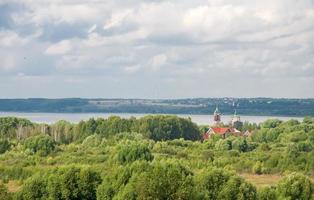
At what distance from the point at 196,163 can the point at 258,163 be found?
8.64 m

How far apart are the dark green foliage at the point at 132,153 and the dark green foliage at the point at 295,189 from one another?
2931cm

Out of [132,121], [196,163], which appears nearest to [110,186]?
[196,163]

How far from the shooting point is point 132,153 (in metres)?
73.1

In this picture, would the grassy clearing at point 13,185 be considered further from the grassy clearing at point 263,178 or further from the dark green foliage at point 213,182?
the dark green foliage at point 213,182

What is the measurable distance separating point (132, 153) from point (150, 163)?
23067mm

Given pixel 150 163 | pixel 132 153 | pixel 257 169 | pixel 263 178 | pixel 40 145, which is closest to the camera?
pixel 150 163

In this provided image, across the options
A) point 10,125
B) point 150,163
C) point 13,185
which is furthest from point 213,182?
point 10,125

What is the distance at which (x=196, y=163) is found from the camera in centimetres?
7312

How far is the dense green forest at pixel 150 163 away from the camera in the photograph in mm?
42719

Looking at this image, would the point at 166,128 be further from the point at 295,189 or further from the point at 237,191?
the point at 237,191

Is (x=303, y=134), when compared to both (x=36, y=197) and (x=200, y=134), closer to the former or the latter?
(x=200, y=134)

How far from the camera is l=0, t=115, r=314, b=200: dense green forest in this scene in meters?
42.7

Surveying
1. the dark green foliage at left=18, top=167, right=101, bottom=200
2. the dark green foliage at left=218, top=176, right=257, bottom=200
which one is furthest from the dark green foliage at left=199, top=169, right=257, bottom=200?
the dark green foliage at left=18, top=167, right=101, bottom=200

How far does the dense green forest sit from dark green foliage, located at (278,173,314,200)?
0.07m
